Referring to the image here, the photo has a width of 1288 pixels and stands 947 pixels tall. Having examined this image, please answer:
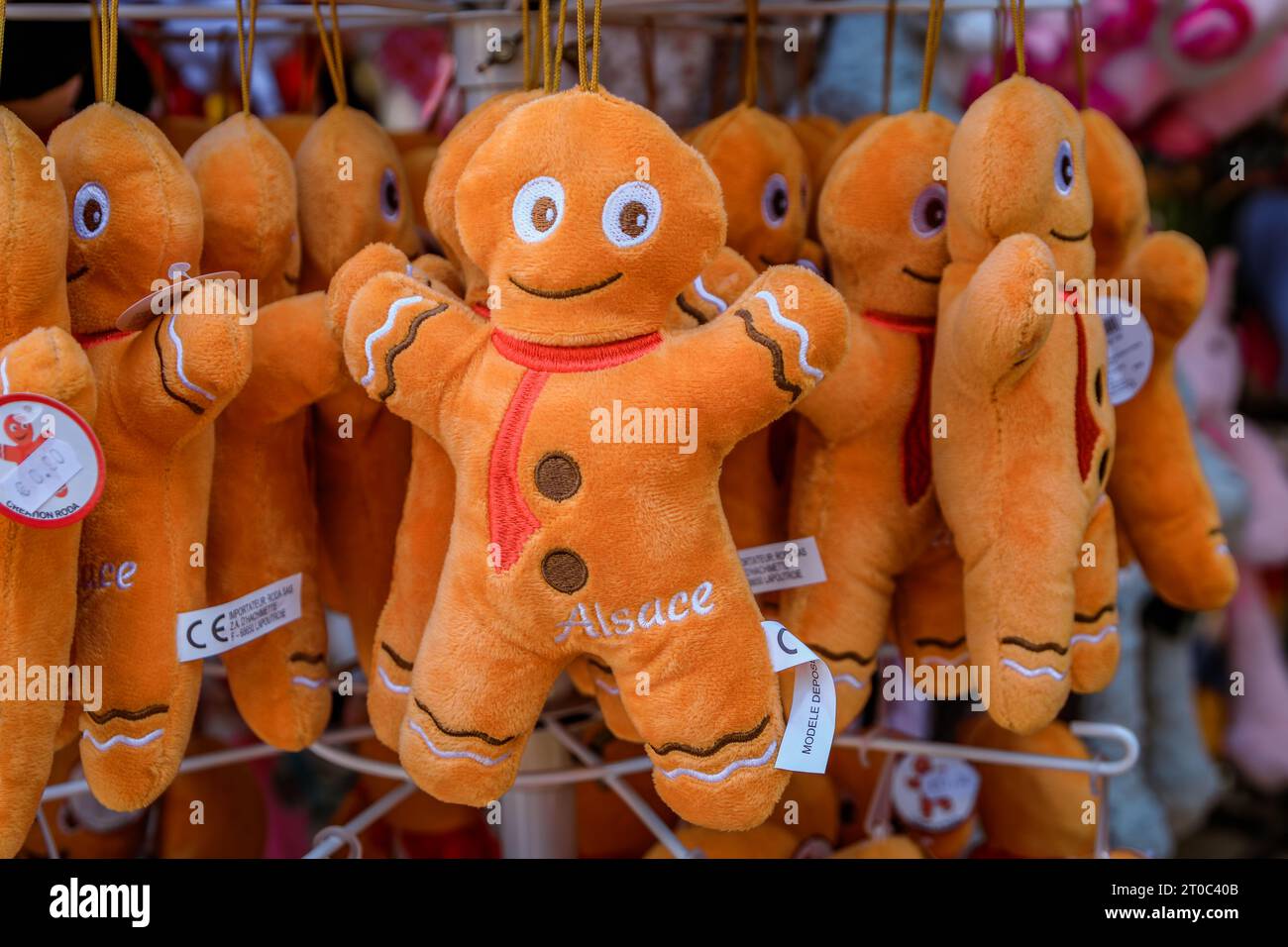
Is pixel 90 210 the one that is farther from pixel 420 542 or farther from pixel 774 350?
pixel 774 350

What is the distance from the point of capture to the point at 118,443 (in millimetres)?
729

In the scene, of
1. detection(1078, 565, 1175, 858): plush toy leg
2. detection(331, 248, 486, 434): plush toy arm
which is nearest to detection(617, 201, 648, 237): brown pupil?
detection(331, 248, 486, 434): plush toy arm

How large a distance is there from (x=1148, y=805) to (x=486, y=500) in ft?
3.32

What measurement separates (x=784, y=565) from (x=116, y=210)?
0.46 meters

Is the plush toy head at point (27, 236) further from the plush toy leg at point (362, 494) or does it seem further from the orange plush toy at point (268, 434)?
the plush toy leg at point (362, 494)

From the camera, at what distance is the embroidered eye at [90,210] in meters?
0.72

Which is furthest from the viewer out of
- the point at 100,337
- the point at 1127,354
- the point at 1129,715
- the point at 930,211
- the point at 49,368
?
the point at 1129,715

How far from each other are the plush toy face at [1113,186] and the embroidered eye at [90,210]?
66 cm

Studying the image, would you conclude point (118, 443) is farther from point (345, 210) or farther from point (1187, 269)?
point (1187, 269)

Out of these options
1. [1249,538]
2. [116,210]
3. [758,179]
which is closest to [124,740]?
[116,210]

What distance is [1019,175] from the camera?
2.52 ft

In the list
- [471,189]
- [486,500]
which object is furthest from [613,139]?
[486,500]

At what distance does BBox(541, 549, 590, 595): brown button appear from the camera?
0.69 m

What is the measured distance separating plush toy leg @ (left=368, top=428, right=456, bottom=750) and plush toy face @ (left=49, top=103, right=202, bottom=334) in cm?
19
